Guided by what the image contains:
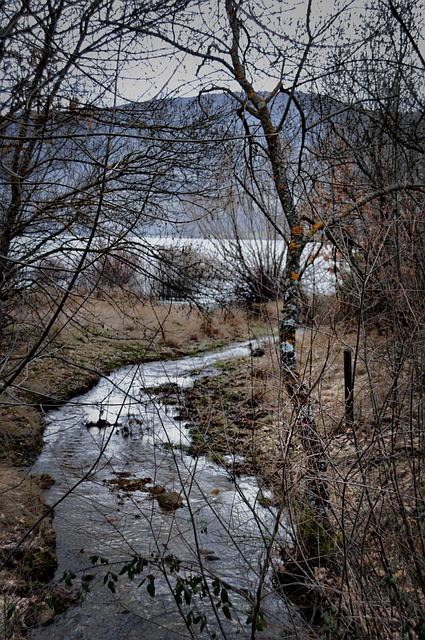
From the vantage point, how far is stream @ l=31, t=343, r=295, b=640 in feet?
10.4

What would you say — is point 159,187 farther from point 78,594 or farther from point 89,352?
point 89,352

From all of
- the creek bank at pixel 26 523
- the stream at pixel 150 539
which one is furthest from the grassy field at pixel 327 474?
the stream at pixel 150 539

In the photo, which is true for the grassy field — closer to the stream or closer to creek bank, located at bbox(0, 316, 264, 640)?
creek bank, located at bbox(0, 316, 264, 640)

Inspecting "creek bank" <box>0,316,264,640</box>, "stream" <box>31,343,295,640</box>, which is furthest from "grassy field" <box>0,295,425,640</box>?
"stream" <box>31,343,295,640</box>

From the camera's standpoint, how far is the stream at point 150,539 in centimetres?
317

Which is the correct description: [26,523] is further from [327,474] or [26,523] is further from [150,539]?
[327,474]

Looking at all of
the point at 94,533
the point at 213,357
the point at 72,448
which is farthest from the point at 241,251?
the point at 94,533

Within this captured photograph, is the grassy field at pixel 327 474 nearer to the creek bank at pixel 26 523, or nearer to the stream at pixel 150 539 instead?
the creek bank at pixel 26 523

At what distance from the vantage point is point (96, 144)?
209 inches

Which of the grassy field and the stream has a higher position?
the grassy field

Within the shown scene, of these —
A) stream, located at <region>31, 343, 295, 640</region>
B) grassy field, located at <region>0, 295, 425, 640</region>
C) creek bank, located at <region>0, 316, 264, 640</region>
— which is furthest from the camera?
creek bank, located at <region>0, 316, 264, 640</region>

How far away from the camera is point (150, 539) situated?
15.3 ft

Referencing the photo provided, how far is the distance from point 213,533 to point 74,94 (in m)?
3.77

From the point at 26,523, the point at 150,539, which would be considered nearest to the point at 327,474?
the point at 150,539
